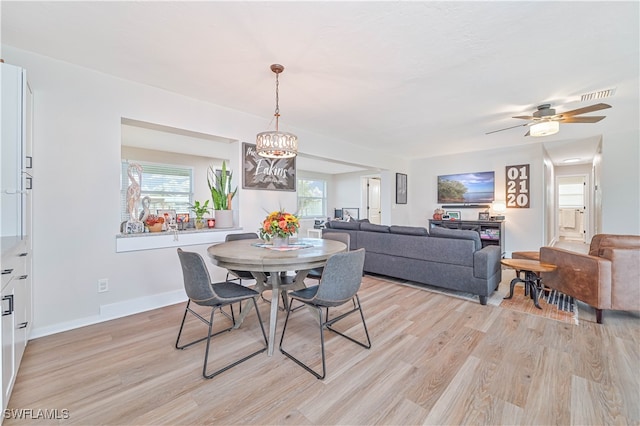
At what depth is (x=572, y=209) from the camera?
8977 millimetres

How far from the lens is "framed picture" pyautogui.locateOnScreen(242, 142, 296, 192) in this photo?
3.73 meters

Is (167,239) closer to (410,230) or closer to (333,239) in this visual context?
(333,239)

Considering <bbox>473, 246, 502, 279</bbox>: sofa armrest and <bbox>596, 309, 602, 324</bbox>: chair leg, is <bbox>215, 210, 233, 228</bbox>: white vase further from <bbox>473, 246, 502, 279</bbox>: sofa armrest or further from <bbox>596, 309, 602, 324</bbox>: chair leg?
<bbox>596, 309, 602, 324</bbox>: chair leg

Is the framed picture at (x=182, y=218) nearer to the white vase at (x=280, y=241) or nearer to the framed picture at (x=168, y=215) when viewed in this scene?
the framed picture at (x=168, y=215)

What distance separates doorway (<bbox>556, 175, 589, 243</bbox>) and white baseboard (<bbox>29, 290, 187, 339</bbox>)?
35.0 feet

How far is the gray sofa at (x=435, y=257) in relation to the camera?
3.13 metres

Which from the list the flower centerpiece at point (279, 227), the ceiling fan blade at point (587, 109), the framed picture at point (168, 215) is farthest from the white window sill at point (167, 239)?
the ceiling fan blade at point (587, 109)

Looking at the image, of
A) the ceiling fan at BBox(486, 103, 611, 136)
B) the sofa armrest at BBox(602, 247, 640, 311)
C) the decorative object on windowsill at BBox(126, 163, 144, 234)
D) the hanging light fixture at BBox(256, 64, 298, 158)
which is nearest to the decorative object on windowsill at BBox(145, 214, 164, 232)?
the decorative object on windowsill at BBox(126, 163, 144, 234)

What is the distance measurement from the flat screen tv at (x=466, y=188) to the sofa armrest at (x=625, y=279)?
365 centimetres

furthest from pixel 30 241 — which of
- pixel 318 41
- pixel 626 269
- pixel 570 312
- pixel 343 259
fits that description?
pixel 626 269

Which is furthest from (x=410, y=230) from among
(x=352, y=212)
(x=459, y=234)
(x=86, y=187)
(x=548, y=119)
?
(x=352, y=212)

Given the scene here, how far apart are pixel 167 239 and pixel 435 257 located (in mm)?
3212

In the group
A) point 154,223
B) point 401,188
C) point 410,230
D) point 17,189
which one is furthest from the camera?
point 401,188

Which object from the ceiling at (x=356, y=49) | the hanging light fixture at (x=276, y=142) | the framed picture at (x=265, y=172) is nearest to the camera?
the ceiling at (x=356, y=49)
